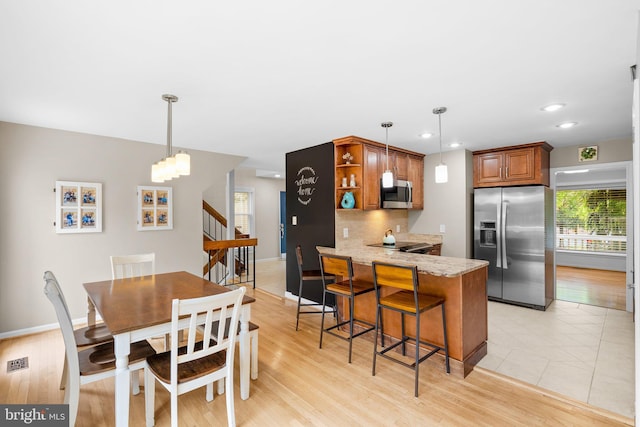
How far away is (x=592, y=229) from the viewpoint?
747cm

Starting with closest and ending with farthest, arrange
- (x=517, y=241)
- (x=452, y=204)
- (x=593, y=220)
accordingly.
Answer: (x=517, y=241) → (x=452, y=204) → (x=593, y=220)

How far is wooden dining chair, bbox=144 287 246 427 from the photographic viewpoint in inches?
69.6

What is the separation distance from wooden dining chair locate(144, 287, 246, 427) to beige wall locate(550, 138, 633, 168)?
5088 millimetres

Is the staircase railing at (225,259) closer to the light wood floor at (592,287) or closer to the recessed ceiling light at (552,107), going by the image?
the recessed ceiling light at (552,107)

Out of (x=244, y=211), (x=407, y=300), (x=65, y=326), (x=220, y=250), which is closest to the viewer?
(x=65, y=326)

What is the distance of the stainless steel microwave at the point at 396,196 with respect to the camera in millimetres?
4570

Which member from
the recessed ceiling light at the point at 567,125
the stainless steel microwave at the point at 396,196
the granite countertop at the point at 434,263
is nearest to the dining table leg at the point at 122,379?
the granite countertop at the point at 434,263

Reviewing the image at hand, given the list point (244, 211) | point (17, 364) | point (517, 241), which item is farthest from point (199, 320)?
point (244, 211)

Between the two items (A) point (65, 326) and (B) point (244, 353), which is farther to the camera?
(B) point (244, 353)

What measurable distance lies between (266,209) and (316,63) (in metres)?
6.88

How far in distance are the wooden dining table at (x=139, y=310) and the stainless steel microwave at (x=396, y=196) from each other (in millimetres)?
2726

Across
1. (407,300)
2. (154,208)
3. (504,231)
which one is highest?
(154,208)

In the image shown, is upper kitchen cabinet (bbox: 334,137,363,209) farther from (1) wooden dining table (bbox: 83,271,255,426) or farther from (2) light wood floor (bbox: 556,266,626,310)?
(2) light wood floor (bbox: 556,266,626,310)

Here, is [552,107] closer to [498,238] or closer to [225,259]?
[498,238]
